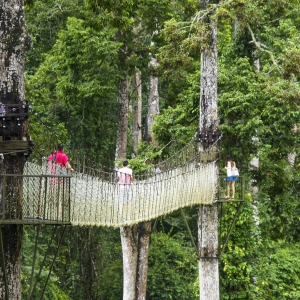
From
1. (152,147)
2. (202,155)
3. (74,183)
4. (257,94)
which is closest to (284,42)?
(257,94)

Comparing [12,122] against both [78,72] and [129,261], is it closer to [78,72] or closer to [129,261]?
[78,72]

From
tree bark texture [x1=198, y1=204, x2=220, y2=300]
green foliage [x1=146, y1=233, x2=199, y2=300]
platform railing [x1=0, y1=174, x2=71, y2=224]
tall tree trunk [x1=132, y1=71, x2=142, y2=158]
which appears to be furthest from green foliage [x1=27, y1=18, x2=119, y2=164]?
platform railing [x1=0, y1=174, x2=71, y2=224]

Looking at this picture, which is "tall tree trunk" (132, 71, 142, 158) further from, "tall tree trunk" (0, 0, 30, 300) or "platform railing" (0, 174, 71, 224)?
"tall tree trunk" (0, 0, 30, 300)

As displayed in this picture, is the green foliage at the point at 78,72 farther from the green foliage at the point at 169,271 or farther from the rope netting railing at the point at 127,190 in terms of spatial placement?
the rope netting railing at the point at 127,190

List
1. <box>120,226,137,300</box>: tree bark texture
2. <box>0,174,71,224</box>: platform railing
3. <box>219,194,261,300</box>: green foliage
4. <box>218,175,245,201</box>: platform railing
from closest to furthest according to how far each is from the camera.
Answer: <box>0,174,71,224</box>: platform railing, <box>218,175,245,201</box>: platform railing, <box>219,194,261,300</box>: green foliage, <box>120,226,137,300</box>: tree bark texture

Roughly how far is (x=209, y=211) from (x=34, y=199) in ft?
21.0

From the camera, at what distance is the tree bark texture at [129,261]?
20703 millimetres

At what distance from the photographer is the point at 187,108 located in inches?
709

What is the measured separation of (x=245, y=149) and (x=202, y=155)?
3630mm

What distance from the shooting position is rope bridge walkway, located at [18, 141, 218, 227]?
29.1 ft

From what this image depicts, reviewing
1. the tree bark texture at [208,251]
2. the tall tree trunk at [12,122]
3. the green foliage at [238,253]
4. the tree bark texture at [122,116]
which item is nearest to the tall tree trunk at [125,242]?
the tree bark texture at [122,116]

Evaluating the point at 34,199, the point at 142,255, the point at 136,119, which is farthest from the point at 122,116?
the point at 34,199

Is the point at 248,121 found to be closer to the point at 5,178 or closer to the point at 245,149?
the point at 245,149

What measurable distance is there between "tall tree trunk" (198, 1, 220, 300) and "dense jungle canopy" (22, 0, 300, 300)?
0.98 ft
